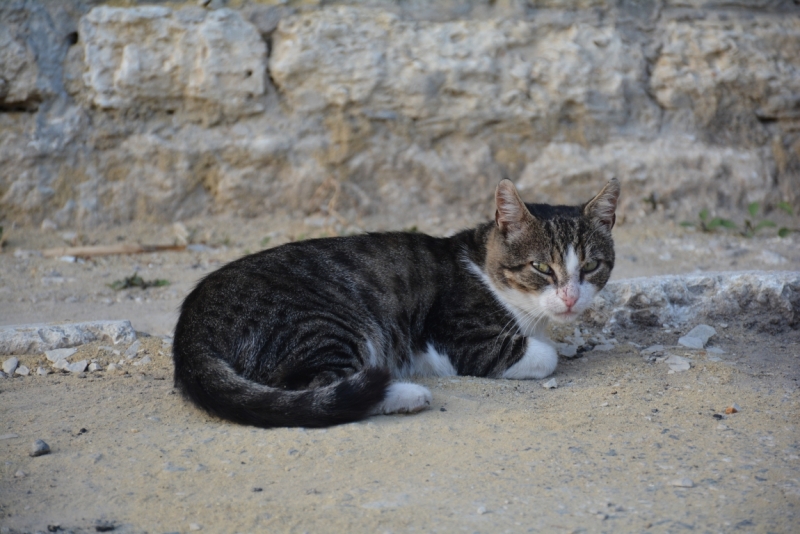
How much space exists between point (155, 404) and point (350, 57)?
11.7 feet

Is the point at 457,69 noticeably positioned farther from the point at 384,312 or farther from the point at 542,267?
the point at 384,312

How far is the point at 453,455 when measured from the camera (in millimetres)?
2922

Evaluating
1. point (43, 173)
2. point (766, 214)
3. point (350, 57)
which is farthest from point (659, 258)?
point (43, 173)

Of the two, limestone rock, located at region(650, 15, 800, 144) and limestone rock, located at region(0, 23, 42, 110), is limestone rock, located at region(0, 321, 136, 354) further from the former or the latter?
limestone rock, located at region(650, 15, 800, 144)

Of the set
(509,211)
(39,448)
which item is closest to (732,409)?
(509,211)

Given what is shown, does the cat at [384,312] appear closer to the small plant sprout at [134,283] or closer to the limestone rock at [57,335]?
the limestone rock at [57,335]

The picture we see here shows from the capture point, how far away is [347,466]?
2826 mm

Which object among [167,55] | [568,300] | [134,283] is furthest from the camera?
[167,55]

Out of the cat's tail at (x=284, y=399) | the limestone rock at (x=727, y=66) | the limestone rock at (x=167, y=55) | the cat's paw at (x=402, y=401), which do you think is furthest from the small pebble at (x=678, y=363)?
the limestone rock at (x=167, y=55)

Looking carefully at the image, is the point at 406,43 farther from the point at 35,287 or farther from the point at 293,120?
the point at 35,287

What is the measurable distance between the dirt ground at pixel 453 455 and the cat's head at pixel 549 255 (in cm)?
40

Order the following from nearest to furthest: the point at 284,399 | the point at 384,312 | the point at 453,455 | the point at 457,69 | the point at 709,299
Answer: the point at 453,455, the point at 284,399, the point at 384,312, the point at 709,299, the point at 457,69

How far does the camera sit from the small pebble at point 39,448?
294 centimetres

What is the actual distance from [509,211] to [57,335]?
2470mm
